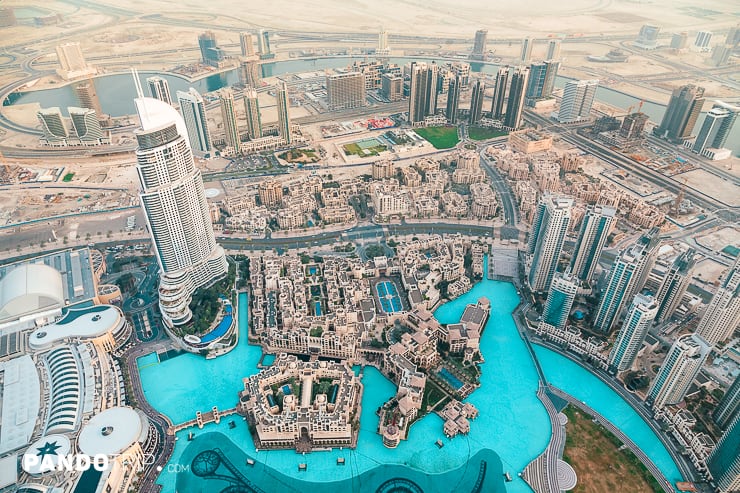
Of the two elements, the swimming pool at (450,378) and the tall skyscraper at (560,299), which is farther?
the tall skyscraper at (560,299)

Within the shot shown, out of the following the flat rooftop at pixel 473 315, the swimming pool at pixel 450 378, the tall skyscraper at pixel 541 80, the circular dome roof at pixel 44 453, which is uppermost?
the tall skyscraper at pixel 541 80

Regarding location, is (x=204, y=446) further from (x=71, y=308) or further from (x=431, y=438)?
(x=71, y=308)

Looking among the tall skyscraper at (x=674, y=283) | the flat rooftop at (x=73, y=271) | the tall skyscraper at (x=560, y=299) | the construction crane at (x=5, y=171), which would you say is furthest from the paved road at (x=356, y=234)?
the construction crane at (x=5, y=171)

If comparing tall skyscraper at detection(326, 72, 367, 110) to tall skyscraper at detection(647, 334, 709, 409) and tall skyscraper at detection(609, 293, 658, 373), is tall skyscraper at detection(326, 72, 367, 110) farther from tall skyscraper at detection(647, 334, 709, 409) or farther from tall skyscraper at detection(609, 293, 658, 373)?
tall skyscraper at detection(647, 334, 709, 409)

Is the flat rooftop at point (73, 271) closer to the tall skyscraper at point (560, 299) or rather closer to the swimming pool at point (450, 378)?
the swimming pool at point (450, 378)

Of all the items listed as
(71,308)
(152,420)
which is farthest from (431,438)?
(71,308)

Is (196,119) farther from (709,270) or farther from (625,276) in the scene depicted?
(709,270)

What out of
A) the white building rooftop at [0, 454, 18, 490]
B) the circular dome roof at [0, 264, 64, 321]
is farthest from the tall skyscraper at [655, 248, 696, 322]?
the circular dome roof at [0, 264, 64, 321]
